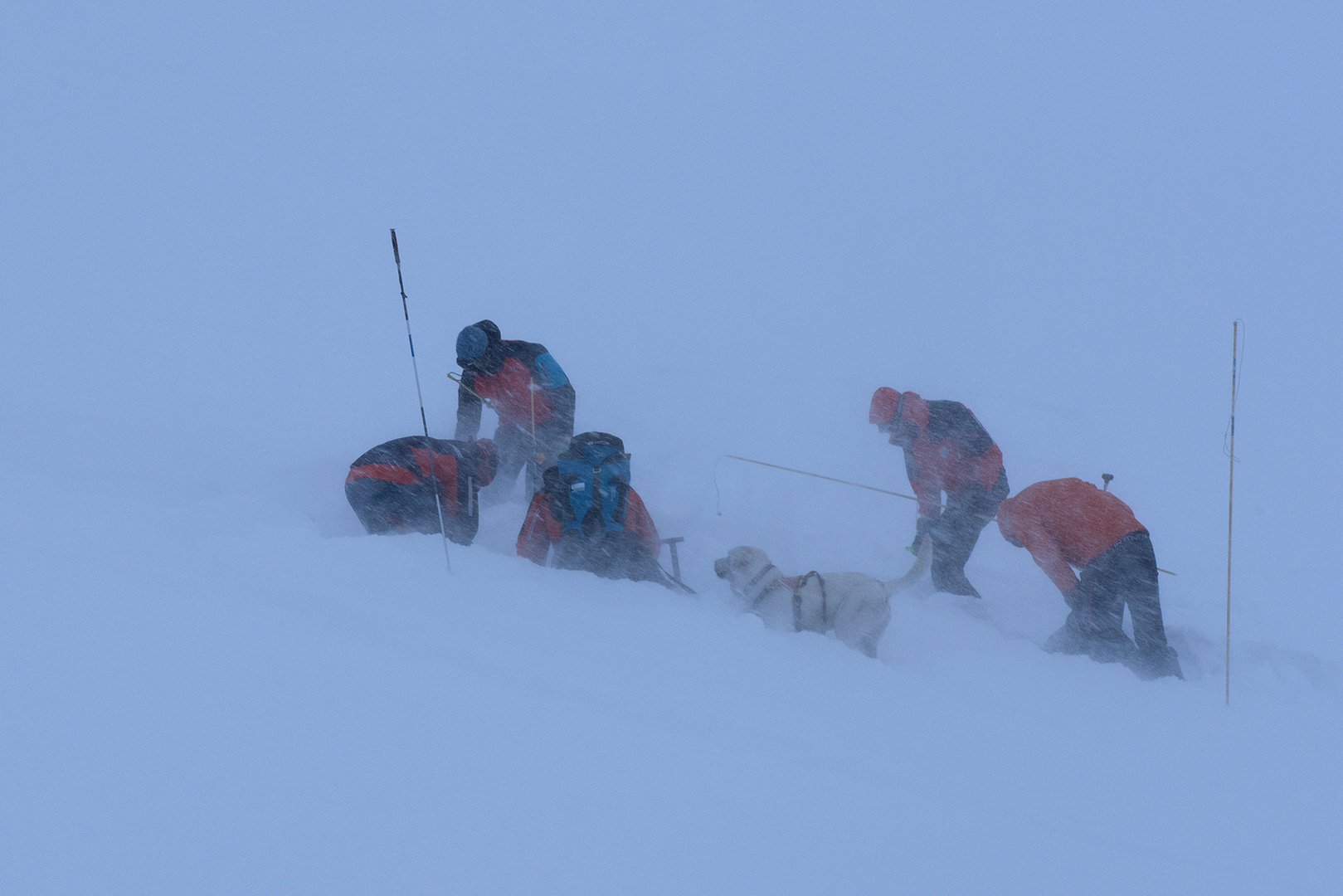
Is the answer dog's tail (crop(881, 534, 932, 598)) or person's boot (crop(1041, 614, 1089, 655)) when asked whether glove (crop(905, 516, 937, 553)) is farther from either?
dog's tail (crop(881, 534, 932, 598))

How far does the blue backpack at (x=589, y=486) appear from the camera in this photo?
3816 millimetres

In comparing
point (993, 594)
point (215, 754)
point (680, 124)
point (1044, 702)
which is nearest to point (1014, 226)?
point (680, 124)

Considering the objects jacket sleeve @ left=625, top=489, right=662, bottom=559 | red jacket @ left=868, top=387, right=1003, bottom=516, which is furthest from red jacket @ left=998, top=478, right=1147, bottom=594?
jacket sleeve @ left=625, top=489, right=662, bottom=559

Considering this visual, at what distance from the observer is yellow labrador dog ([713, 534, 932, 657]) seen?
3.50m

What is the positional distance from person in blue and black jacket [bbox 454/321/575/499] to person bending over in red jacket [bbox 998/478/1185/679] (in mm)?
2726

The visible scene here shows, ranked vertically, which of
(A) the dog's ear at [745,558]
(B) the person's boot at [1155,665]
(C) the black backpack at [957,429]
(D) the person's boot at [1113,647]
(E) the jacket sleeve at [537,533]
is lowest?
(B) the person's boot at [1155,665]

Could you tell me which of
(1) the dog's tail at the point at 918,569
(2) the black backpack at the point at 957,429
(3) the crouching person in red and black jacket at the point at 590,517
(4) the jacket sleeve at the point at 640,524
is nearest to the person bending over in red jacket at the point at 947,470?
(2) the black backpack at the point at 957,429

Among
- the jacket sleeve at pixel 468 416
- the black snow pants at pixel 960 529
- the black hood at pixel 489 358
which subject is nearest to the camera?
the black snow pants at pixel 960 529

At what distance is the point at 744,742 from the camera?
8.48 ft

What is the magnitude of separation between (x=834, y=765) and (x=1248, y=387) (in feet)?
31.5

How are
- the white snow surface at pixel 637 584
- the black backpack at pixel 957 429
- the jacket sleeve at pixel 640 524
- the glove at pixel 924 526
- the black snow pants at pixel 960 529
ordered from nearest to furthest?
the white snow surface at pixel 637 584, the jacket sleeve at pixel 640 524, the black backpack at pixel 957 429, the black snow pants at pixel 960 529, the glove at pixel 924 526

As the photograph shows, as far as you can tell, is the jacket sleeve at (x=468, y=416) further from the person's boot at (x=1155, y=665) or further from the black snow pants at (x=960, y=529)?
the person's boot at (x=1155, y=665)

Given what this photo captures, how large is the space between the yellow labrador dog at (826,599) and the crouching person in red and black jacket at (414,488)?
5.00 feet

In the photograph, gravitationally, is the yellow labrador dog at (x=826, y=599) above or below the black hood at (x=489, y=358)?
below
